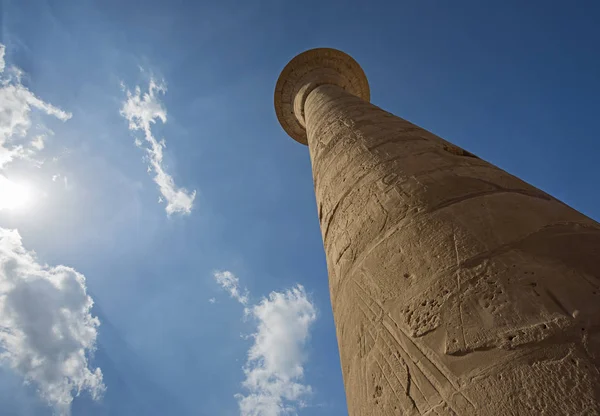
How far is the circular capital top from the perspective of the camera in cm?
852

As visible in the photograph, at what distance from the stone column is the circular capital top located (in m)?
6.18

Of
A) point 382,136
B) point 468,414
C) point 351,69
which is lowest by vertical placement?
point 468,414

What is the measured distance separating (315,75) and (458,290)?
24.5ft

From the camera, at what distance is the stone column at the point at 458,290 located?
3.96ft

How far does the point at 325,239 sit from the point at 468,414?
5.78 ft

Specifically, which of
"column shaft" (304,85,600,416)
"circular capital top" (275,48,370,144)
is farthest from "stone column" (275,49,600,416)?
"circular capital top" (275,48,370,144)

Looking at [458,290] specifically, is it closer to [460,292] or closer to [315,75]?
[460,292]

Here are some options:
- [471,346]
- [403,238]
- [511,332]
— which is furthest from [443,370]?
[403,238]

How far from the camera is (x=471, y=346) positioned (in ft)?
4.43

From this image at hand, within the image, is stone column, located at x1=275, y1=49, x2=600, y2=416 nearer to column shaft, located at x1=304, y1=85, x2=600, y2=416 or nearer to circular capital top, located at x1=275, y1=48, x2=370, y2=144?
column shaft, located at x1=304, y1=85, x2=600, y2=416

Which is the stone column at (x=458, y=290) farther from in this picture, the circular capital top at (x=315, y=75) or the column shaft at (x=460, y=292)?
the circular capital top at (x=315, y=75)

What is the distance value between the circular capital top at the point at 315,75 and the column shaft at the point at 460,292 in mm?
6339

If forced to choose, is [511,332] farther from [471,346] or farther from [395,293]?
[395,293]

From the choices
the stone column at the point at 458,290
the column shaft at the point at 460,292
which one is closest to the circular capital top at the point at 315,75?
the stone column at the point at 458,290
